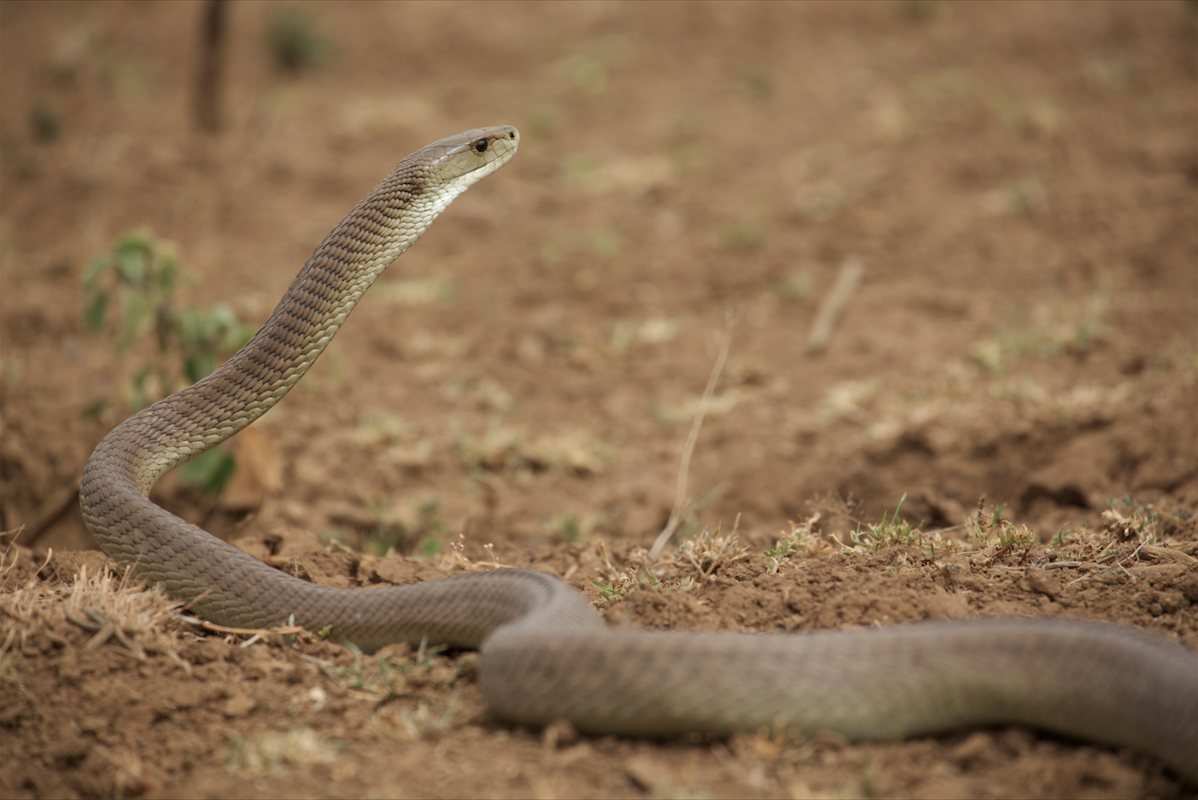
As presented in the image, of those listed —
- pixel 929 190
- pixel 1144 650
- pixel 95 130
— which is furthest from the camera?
pixel 95 130

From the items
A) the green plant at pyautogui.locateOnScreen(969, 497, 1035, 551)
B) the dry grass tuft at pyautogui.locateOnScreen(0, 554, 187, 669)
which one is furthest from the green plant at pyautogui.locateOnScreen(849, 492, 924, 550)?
the dry grass tuft at pyautogui.locateOnScreen(0, 554, 187, 669)

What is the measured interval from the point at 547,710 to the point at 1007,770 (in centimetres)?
128

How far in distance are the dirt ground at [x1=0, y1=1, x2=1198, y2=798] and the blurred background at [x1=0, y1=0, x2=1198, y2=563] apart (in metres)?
0.04

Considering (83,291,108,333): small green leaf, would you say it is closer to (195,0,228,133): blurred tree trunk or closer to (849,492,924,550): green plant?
(849,492,924,550): green plant

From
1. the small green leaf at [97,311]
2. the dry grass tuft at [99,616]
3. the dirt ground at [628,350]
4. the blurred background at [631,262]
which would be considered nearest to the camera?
the dirt ground at [628,350]

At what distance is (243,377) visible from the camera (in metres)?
3.97

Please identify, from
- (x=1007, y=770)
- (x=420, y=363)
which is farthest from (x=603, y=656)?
(x=420, y=363)

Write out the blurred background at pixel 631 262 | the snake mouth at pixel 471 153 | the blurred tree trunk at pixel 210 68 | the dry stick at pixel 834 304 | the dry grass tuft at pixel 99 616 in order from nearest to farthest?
the dry grass tuft at pixel 99 616, the snake mouth at pixel 471 153, the blurred background at pixel 631 262, the dry stick at pixel 834 304, the blurred tree trunk at pixel 210 68

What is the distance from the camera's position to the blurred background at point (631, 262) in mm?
5488

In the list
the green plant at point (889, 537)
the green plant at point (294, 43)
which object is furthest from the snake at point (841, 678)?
the green plant at point (294, 43)

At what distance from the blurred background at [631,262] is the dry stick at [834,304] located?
3cm

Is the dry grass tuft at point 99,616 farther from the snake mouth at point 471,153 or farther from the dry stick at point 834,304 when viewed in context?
the dry stick at point 834,304

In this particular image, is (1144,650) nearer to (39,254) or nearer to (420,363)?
(420,363)

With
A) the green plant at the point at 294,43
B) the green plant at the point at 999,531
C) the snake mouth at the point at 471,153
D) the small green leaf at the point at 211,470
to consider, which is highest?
the green plant at the point at 294,43
